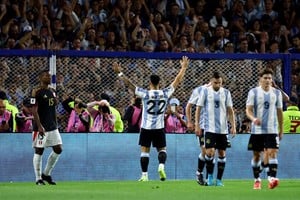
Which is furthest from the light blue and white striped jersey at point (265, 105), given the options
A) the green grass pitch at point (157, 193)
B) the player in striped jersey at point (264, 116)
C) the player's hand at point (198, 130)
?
the player's hand at point (198, 130)

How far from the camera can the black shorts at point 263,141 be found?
68.1 feet

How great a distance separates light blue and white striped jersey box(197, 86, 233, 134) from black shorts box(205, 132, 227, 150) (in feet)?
0.35

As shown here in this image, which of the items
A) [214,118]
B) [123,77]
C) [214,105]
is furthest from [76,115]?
[214,118]

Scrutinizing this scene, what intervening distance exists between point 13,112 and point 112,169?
2737 millimetres

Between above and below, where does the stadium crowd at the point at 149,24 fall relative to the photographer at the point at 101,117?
above

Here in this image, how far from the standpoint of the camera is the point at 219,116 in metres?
21.8

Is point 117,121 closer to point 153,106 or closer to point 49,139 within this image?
point 153,106

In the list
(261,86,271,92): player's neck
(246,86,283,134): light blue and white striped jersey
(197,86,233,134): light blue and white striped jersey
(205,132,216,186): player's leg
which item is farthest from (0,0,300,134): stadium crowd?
(261,86,271,92): player's neck

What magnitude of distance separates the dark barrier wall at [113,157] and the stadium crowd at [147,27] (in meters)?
0.86

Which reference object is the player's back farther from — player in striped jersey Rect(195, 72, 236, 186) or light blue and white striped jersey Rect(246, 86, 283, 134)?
light blue and white striped jersey Rect(246, 86, 283, 134)

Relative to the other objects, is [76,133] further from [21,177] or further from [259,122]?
[259,122]

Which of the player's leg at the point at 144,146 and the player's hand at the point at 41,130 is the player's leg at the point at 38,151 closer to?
the player's hand at the point at 41,130

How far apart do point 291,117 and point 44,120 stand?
6.99m

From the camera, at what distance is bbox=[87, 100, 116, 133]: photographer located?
84.5 feet
